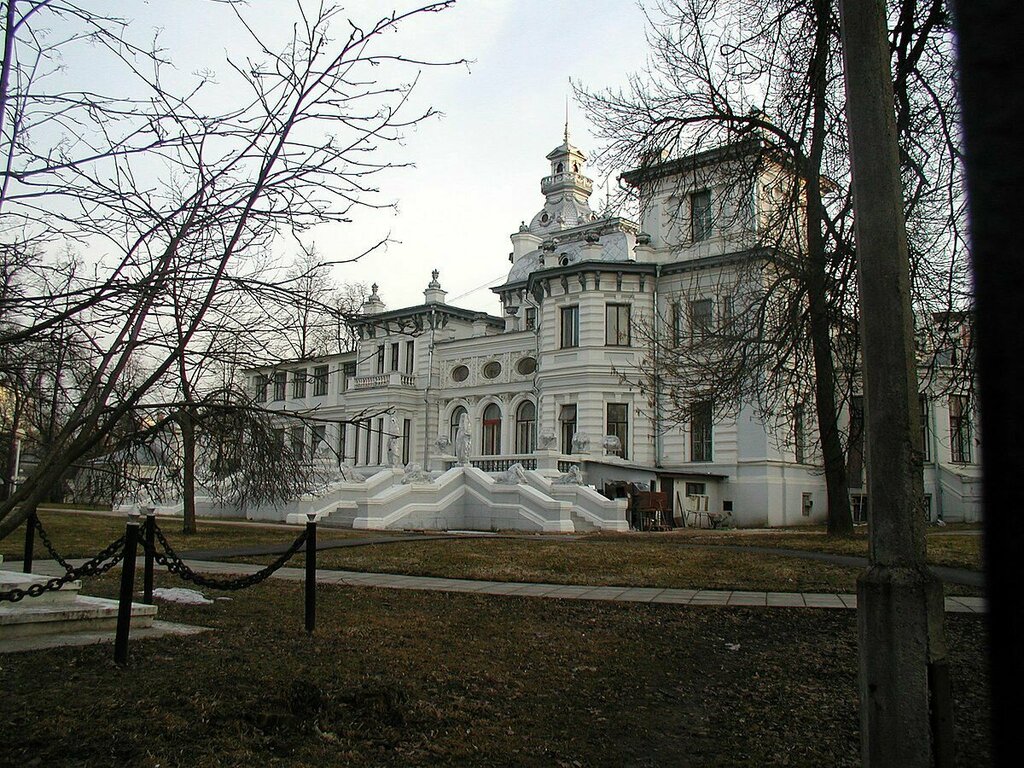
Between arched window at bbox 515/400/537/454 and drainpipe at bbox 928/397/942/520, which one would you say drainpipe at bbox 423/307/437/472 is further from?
drainpipe at bbox 928/397/942/520

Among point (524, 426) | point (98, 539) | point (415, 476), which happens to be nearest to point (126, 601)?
point (98, 539)

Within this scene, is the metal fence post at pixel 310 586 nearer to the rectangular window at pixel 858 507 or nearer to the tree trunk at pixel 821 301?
the tree trunk at pixel 821 301

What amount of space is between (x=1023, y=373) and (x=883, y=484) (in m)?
2.24

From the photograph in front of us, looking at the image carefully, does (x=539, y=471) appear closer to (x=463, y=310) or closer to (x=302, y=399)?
(x=463, y=310)

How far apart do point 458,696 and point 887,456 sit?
11.4 feet

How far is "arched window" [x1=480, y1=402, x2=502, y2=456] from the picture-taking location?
4791 cm

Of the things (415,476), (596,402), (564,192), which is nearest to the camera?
(415,476)

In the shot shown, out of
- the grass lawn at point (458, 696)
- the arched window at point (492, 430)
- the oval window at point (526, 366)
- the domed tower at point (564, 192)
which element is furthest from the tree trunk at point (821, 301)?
the domed tower at point (564, 192)

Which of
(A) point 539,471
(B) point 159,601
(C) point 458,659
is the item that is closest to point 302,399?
(A) point 539,471

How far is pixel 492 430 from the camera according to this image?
48344mm

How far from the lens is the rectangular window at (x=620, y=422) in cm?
4028

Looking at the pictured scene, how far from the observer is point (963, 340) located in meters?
12.6

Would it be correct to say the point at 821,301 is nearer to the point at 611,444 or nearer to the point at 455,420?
the point at 611,444

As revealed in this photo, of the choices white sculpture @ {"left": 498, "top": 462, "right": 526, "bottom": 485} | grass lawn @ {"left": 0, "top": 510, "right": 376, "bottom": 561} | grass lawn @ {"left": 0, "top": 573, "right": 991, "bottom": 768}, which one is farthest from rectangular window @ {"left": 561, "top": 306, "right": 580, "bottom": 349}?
grass lawn @ {"left": 0, "top": 573, "right": 991, "bottom": 768}
